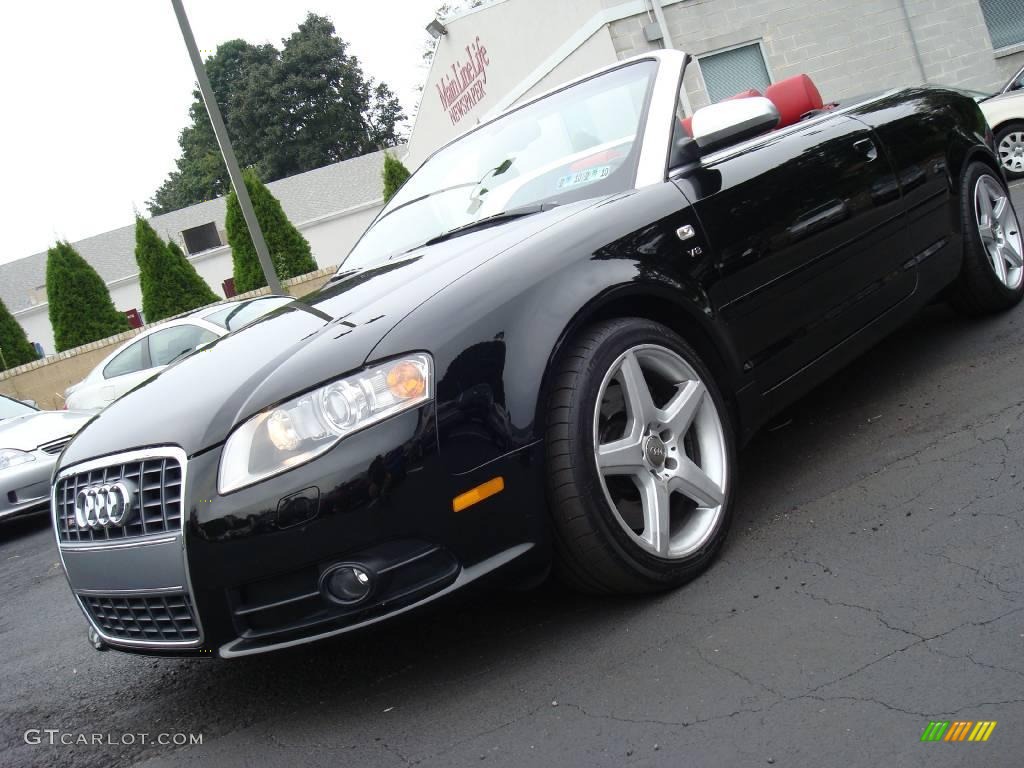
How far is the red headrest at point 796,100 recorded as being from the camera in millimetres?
4688

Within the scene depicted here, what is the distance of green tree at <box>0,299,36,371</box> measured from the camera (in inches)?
914

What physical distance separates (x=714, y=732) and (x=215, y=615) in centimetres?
124

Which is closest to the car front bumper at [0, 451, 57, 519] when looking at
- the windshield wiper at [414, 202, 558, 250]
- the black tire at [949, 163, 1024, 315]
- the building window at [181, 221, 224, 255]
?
the windshield wiper at [414, 202, 558, 250]

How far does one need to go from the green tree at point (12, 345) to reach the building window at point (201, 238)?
982 inches

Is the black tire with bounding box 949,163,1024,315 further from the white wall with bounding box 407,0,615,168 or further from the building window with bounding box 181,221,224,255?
the building window with bounding box 181,221,224,255

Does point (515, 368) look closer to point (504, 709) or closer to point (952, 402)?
point (504, 709)

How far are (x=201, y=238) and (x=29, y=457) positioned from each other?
4356cm

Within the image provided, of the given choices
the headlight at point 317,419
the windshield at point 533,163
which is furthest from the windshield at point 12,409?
the headlight at point 317,419

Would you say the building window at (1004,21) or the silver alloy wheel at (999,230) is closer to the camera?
the silver alloy wheel at (999,230)

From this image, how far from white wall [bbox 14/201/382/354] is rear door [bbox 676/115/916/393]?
42134 mm

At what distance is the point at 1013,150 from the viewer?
11.6 m

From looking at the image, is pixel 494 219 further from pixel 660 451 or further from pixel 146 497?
pixel 146 497

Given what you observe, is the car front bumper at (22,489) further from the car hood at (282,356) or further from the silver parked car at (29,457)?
the car hood at (282,356)

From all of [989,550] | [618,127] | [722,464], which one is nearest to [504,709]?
[722,464]
